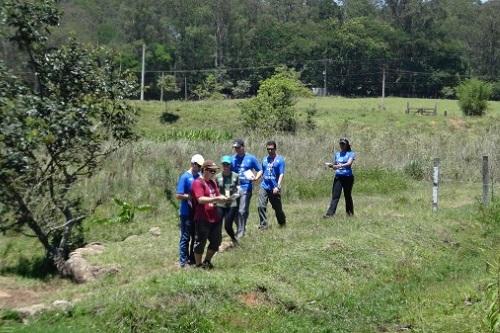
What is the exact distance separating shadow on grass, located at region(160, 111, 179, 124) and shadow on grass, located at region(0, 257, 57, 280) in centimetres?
3938

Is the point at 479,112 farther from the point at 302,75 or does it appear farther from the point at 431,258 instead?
the point at 431,258

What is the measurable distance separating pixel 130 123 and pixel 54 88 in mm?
2020

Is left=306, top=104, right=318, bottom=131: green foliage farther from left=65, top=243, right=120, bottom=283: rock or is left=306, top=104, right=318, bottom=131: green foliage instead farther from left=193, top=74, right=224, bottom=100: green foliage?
left=65, top=243, right=120, bottom=283: rock

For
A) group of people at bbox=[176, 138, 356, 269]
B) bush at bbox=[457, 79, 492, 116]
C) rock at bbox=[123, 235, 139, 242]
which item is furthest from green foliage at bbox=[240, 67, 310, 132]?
group of people at bbox=[176, 138, 356, 269]

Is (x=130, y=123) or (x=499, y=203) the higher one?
(x=130, y=123)

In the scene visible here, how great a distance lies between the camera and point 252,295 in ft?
29.1

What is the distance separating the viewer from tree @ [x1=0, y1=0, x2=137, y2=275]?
13078 mm

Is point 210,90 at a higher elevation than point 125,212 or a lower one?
higher

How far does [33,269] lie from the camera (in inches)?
548

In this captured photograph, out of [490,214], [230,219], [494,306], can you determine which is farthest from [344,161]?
[494,306]

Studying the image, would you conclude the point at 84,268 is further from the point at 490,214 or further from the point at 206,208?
the point at 490,214

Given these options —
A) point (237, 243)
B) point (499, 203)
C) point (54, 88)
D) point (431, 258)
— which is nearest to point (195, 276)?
point (237, 243)

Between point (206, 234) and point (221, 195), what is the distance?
651 millimetres

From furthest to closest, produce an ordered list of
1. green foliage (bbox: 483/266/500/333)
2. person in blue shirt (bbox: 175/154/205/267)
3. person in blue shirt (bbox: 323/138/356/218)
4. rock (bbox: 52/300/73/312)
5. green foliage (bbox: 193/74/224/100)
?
green foliage (bbox: 193/74/224/100) → person in blue shirt (bbox: 323/138/356/218) → person in blue shirt (bbox: 175/154/205/267) → rock (bbox: 52/300/73/312) → green foliage (bbox: 483/266/500/333)
